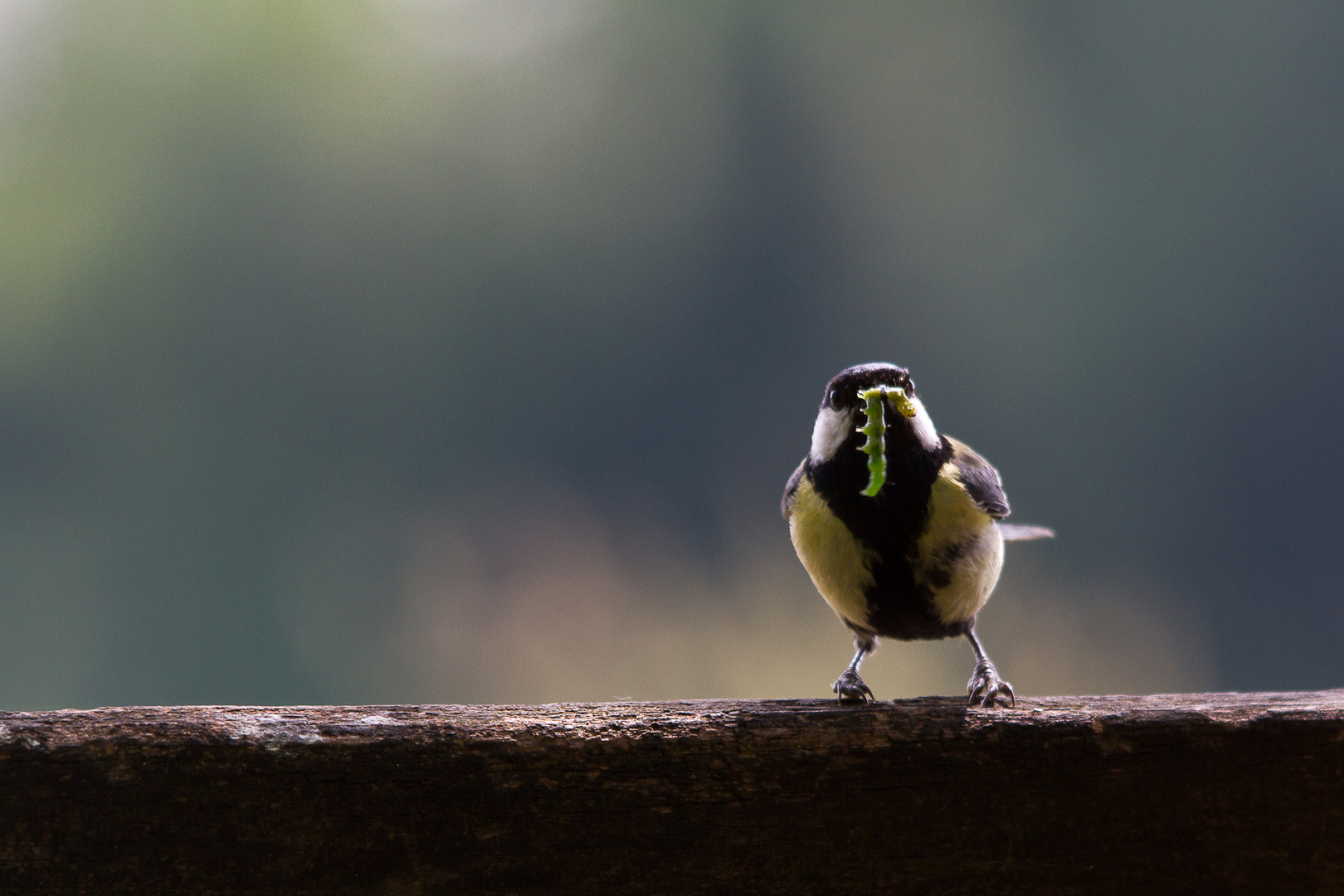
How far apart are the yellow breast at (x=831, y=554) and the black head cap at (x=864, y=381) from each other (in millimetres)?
141

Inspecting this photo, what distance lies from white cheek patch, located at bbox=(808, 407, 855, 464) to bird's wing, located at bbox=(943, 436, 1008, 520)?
0.19 metres

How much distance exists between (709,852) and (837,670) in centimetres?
155

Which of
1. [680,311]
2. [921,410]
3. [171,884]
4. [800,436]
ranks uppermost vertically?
[680,311]

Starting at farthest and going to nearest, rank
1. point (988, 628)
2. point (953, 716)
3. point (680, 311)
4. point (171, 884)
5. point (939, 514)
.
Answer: point (680, 311)
point (988, 628)
point (939, 514)
point (953, 716)
point (171, 884)

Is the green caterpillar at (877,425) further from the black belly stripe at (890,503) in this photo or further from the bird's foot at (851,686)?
the bird's foot at (851,686)

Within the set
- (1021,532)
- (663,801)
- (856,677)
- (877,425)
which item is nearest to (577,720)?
(663,801)

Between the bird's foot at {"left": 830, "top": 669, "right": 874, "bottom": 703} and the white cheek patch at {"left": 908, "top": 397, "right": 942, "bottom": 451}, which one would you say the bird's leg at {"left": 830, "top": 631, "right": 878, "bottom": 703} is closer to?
the bird's foot at {"left": 830, "top": 669, "right": 874, "bottom": 703}

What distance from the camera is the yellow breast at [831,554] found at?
1.33m

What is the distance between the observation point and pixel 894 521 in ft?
4.26

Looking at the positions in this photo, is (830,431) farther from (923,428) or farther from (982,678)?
(982,678)

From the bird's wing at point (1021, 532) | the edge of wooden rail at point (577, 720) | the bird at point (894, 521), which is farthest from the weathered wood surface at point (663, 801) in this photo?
the bird's wing at point (1021, 532)

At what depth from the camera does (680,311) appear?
2797 mm

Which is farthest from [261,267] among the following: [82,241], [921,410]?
[921,410]

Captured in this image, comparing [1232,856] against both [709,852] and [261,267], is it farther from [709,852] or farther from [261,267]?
[261,267]
